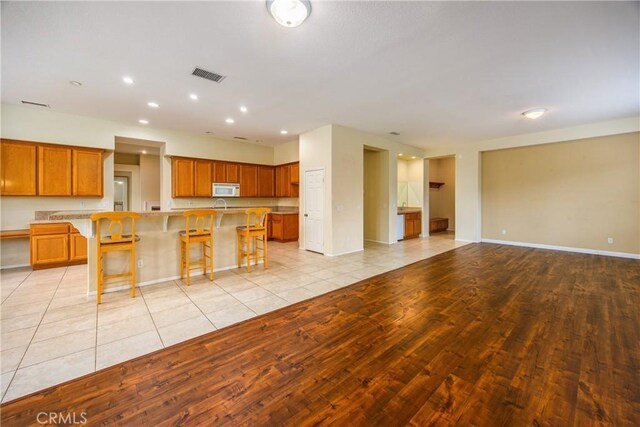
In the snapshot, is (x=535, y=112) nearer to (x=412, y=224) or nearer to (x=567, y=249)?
(x=567, y=249)

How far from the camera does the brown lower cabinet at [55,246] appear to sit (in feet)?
14.8

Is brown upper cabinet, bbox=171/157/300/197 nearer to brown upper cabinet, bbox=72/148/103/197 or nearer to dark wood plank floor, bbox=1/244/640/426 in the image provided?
brown upper cabinet, bbox=72/148/103/197

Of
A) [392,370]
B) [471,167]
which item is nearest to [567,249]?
[471,167]

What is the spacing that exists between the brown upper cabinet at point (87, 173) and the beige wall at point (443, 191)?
10355 mm

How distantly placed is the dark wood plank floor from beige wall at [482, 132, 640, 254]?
353cm

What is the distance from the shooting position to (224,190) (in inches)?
279

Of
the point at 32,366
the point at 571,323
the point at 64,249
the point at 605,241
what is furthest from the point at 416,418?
the point at 605,241

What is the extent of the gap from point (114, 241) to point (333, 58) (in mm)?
3484

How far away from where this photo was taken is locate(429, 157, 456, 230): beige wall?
10.2 m

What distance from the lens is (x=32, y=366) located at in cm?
196

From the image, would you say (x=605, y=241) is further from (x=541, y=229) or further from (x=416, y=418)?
(x=416, y=418)

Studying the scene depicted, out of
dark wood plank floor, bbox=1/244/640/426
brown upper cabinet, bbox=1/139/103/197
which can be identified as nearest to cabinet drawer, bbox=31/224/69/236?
brown upper cabinet, bbox=1/139/103/197

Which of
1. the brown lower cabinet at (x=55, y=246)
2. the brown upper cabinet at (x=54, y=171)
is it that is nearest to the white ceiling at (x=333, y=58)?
the brown upper cabinet at (x=54, y=171)

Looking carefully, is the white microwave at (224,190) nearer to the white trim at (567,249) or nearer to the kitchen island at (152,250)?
the kitchen island at (152,250)
